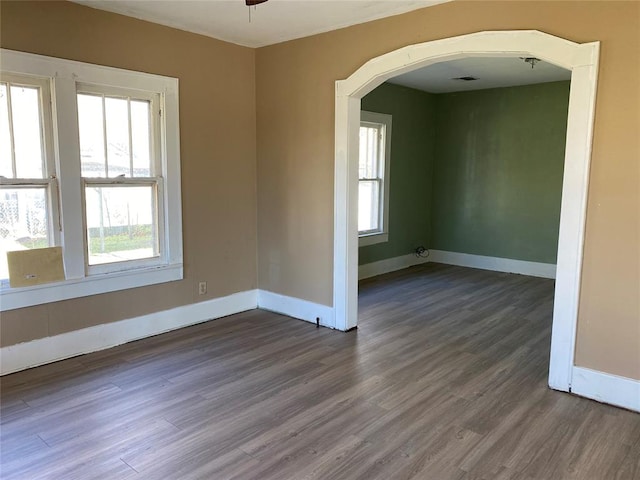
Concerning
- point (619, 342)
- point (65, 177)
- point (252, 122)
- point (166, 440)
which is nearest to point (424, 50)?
point (252, 122)

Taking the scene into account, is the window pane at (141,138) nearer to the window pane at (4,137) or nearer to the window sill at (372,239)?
the window pane at (4,137)

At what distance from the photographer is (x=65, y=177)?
3.41 meters

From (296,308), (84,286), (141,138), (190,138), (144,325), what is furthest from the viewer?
(296,308)

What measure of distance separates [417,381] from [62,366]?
8.33ft

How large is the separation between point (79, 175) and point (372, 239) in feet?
12.6

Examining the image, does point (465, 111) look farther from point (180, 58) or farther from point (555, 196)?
point (180, 58)

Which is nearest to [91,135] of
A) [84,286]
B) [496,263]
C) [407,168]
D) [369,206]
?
[84,286]

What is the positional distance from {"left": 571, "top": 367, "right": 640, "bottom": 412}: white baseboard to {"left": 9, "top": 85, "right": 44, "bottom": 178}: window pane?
12.7 ft

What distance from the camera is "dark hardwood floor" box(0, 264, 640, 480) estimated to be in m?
2.31

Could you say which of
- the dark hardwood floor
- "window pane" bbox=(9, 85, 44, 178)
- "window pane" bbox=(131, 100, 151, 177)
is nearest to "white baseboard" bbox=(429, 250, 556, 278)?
the dark hardwood floor

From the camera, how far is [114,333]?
381 centimetres

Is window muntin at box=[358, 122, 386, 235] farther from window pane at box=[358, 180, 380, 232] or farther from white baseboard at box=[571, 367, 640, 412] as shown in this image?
white baseboard at box=[571, 367, 640, 412]

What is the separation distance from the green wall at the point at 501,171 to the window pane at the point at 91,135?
5.10 m

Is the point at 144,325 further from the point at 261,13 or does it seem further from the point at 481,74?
the point at 481,74
